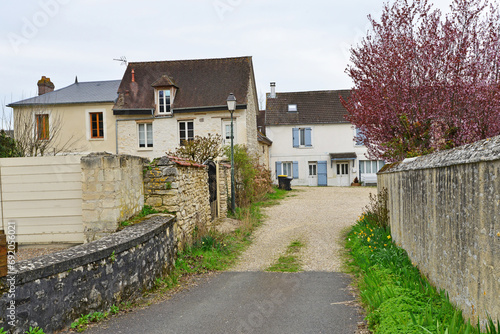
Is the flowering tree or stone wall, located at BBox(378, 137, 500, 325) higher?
the flowering tree

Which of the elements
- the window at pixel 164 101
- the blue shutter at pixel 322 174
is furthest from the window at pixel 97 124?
the blue shutter at pixel 322 174

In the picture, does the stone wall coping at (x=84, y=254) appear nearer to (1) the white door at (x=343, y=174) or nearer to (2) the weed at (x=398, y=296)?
(2) the weed at (x=398, y=296)

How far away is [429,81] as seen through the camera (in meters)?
8.65

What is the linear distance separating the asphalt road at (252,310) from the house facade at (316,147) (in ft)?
75.2

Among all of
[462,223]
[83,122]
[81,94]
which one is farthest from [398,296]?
[81,94]

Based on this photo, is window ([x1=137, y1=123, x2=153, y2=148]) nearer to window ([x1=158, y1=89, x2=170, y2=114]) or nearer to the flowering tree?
window ([x1=158, y1=89, x2=170, y2=114])

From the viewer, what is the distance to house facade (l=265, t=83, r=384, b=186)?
1137 inches

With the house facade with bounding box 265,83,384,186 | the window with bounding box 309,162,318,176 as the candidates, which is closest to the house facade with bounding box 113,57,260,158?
the house facade with bounding box 265,83,384,186

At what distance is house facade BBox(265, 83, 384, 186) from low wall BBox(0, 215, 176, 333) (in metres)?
23.5

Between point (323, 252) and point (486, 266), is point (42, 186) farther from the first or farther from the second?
point (486, 266)

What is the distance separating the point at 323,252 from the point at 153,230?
4104mm

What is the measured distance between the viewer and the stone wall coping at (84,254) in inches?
152

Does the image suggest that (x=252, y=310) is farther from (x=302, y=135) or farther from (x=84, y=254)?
(x=302, y=135)

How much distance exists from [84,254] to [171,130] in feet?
57.2
